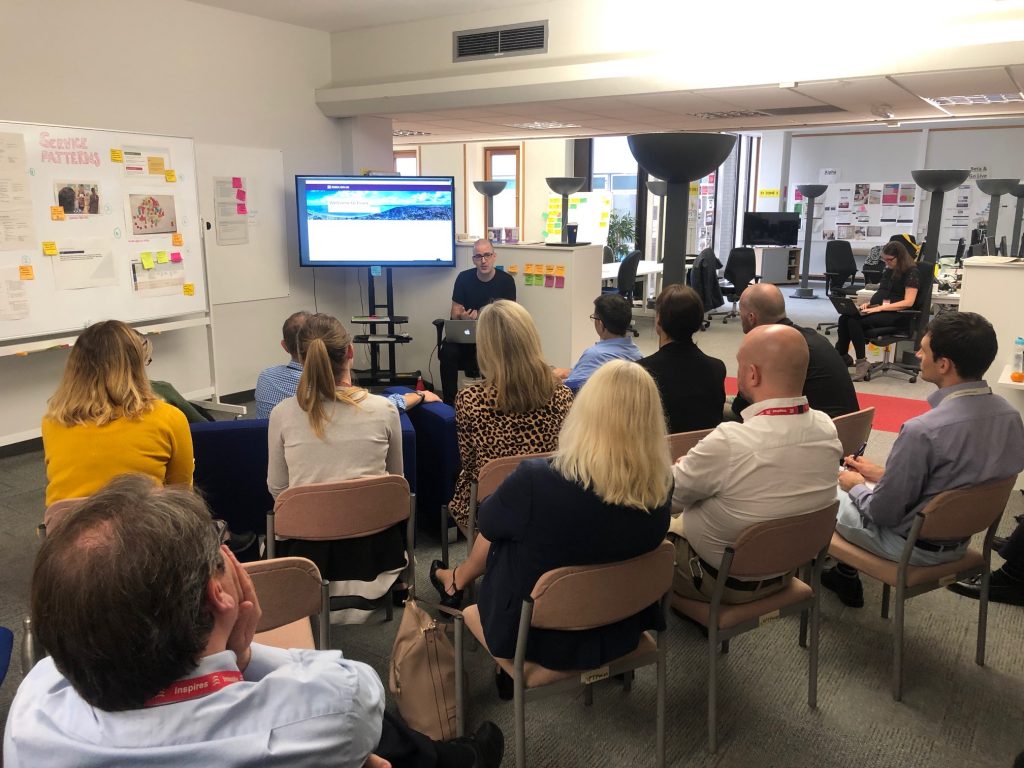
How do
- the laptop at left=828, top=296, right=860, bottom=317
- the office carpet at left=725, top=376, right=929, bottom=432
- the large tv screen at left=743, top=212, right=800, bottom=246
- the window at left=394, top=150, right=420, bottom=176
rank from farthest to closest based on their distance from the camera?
the large tv screen at left=743, top=212, right=800, bottom=246
the window at left=394, top=150, right=420, bottom=176
the laptop at left=828, top=296, right=860, bottom=317
the office carpet at left=725, top=376, right=929, bottom=432

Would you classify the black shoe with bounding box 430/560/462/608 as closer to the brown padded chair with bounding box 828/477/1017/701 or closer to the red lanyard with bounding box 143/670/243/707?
the brown padded chair with bounding box 828/477/1017/701

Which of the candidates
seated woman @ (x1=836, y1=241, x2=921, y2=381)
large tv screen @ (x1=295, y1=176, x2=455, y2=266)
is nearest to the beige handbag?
large tv screen @ (x1=295, y1=176, x2=455, y2=266)

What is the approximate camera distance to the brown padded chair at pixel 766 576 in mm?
2045

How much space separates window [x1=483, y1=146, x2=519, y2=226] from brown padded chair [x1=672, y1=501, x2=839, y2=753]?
380 inches

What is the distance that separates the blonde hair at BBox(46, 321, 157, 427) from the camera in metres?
2.41

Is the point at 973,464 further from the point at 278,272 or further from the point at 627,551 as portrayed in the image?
the point at 278,272

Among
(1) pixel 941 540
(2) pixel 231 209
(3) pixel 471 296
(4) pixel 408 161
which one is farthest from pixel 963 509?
(4) pixel 408 161

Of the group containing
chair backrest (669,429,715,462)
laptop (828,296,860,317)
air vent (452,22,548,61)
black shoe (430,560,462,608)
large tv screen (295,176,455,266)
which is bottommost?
black shoe (430,560,462,608)

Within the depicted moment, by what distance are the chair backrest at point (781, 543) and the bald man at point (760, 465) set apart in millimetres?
84

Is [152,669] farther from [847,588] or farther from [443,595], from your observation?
[847,588]

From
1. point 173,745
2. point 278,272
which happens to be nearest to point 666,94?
point 278,272

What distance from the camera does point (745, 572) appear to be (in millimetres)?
2092

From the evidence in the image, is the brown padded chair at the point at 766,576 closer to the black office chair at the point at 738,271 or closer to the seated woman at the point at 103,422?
the seated woman at the point at 103,422

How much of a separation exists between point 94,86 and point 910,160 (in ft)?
41.3
